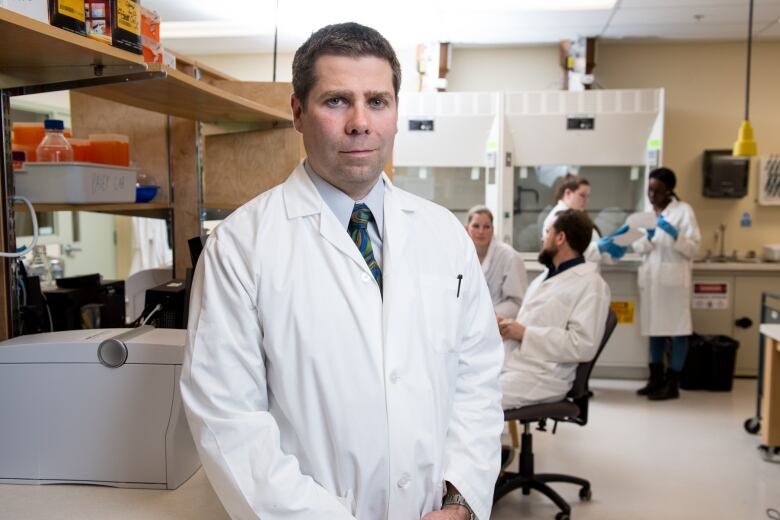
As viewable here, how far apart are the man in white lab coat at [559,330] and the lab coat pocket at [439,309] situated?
1486mm

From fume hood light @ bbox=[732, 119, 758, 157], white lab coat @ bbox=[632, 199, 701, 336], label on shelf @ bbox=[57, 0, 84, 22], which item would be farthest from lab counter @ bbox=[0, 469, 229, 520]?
white lab coat @ bbox=[632, 199, 701, 336]

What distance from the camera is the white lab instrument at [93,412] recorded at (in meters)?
1.27

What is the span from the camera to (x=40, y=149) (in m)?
1.78

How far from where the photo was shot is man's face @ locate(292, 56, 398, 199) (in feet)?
3.74

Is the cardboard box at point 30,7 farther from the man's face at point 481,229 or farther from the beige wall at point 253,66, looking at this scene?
the beige wall at point 253,66

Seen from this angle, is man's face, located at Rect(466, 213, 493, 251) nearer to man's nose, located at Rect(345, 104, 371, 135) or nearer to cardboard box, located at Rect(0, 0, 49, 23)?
man's nose, located at Rect(345, 104, 371, 135)

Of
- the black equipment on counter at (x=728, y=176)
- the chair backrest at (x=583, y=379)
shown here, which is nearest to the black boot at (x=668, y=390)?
the black equipment on counter at (x=728, y=176)

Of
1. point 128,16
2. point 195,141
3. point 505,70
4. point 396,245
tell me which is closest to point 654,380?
point 505,70

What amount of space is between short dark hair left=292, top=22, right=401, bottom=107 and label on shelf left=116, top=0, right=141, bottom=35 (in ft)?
1.14

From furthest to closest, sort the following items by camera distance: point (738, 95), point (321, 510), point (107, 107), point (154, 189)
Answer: point (738, 95) < point (107, 107) < point (154, 189) < point (321, 510)

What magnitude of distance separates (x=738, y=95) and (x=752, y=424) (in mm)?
2680

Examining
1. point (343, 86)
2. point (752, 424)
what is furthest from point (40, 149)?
point (752, 424)

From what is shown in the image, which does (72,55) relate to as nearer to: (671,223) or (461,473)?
(461,473)

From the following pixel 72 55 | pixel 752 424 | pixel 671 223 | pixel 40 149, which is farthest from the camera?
pixel 671 223
